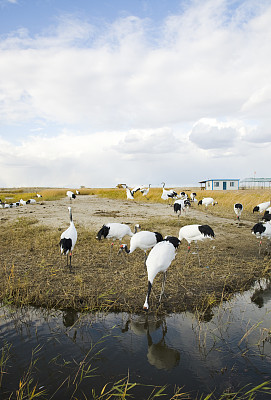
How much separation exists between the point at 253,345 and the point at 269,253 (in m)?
6.98

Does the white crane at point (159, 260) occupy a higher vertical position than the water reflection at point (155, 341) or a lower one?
higher

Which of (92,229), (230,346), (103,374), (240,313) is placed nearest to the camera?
(103,374)

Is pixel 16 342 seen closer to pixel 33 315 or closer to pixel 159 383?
pixel 33 315

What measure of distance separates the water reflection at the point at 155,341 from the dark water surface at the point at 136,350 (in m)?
0.02

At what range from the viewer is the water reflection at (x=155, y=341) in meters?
4.64

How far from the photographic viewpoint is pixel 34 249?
11.2 m

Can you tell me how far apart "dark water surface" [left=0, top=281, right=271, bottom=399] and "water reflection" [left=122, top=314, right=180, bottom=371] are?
0.05 ft

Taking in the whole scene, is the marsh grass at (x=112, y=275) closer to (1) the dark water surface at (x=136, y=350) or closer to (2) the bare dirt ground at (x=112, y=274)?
(2) the bare dirt ground at (x=112, y=274)

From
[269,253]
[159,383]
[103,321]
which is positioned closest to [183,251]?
[269,253]

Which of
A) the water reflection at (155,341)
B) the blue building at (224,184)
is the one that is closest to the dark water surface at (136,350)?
the water reflection at (155,341)

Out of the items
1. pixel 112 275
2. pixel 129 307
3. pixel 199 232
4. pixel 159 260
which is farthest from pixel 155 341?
pixel 199 232

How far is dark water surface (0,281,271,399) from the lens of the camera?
165 inches

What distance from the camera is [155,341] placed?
5.20m

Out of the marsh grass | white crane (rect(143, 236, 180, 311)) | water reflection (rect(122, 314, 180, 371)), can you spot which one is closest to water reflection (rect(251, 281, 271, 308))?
the marsh grass
